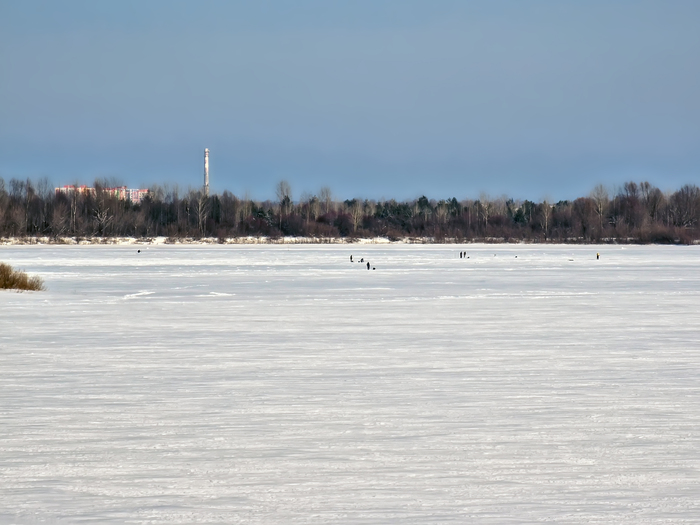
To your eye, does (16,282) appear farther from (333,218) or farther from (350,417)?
(333,218)

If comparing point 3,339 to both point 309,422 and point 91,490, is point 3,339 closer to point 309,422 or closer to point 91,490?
point 309,422

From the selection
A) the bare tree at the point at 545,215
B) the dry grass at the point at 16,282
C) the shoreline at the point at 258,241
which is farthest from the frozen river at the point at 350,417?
the bare tree at the point at 545,215

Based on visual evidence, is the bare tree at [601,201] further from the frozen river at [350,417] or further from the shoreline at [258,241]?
the frozen river at [350,417]

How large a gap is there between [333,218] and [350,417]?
91.7 metres

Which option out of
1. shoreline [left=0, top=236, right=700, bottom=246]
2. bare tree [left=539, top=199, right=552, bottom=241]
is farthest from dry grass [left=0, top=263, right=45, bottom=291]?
bare tree [left=539, top=199, right=552, bottom=241]

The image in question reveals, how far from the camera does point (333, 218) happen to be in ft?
321

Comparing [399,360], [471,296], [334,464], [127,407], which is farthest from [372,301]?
[334,464]

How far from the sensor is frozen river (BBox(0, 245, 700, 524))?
441cm

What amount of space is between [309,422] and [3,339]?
6334mm

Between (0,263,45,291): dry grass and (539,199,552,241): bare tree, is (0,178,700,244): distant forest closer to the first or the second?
(539,199,552,241): bare tree

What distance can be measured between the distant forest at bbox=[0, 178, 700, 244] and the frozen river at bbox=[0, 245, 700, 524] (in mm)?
67873

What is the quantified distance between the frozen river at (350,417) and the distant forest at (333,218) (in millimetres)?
67873

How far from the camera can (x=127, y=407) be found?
268 inches

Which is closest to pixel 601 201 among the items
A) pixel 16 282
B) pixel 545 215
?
pixel 545 215
